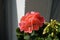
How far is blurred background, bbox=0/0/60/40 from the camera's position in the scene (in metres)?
1.12

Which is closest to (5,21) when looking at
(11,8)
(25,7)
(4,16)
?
(4,16)

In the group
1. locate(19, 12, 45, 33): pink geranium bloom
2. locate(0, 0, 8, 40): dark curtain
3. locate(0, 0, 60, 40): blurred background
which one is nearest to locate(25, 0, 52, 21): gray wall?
locate(0, 0, 60, 40): blurred background

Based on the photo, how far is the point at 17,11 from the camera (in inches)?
48.9

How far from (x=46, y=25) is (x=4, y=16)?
0.79 m

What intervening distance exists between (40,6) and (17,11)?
212mm

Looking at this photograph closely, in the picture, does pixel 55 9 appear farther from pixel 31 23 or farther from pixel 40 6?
pixel 31 23

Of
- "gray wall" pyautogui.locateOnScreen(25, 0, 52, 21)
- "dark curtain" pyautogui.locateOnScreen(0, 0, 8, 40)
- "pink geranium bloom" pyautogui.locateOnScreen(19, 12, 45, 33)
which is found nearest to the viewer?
"pink geranium bloom" pyautogui.locateOnScreen(19, 12, 45, 33)

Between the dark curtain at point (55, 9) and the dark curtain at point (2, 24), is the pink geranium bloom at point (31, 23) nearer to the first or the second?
the dark curtain at point (55, 9)

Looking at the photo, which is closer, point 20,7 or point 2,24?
point 20,7

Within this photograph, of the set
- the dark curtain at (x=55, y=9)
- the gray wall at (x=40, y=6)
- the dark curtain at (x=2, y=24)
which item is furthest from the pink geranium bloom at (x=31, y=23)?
the dark curtain at (x=2, y=24)

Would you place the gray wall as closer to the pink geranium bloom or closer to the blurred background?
the blurred background

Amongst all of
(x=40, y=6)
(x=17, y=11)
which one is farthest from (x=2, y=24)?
(x=40, y=6)

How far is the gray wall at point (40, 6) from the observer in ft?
3.63

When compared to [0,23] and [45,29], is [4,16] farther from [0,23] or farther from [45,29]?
[45,29]
